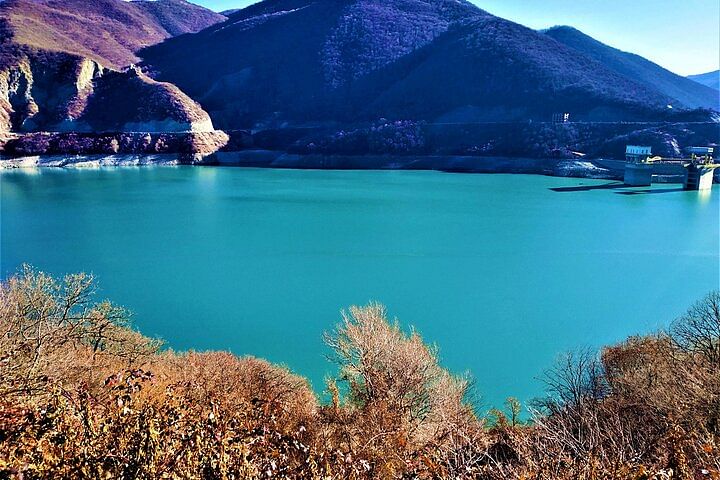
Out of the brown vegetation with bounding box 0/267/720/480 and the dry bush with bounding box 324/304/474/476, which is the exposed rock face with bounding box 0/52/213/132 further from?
the dry bush with bounding box 324/304/474/476

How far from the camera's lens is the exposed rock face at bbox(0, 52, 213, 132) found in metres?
88.1

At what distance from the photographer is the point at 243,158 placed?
85.7 m

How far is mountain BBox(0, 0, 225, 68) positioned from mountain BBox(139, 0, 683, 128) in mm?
11149

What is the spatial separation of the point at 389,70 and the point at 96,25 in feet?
286

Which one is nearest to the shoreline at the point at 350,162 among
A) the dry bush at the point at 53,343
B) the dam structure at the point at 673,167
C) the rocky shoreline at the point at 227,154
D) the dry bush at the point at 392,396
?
the rocky shoreline at the point at 227,154

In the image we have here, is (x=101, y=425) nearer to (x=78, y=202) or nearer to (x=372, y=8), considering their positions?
(x=78, y=202)

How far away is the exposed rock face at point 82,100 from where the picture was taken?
88062 mm

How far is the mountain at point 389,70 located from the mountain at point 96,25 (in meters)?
11.1

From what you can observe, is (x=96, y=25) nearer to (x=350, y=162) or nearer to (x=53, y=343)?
(x=350, y=162)

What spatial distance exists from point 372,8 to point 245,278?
4713 inches

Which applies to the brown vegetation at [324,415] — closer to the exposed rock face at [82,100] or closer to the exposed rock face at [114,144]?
the exposed rock face at [114,144]

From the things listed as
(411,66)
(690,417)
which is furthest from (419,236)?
(411,66)

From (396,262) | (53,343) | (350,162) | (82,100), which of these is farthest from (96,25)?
(53,343)

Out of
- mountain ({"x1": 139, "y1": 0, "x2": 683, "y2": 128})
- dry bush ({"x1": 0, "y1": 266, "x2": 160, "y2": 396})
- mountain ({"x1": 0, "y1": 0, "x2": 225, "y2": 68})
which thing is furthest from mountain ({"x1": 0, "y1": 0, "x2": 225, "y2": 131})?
dry bush ({"x1": 0, "y1": 266, "x2": 160, "y2": 396})
